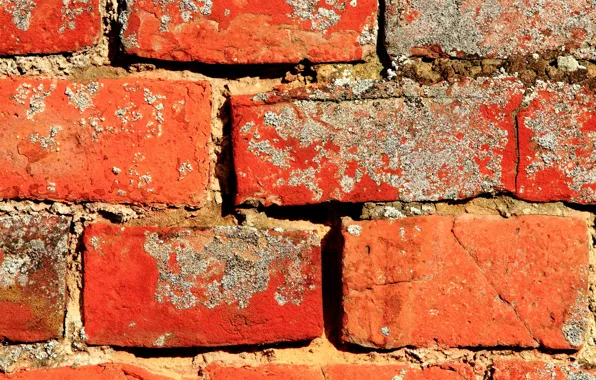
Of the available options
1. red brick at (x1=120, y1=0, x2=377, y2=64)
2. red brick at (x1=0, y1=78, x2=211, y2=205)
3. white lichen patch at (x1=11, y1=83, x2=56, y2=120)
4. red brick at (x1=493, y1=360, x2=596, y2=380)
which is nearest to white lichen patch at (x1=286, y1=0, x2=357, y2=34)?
red brick at (x1=120, y1=0, x2=377, y2=64)

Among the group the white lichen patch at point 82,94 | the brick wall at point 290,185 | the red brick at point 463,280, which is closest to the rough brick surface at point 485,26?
the brick wall at point 290,185

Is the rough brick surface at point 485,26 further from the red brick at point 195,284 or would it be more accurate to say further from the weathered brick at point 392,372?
the weathered brick at point 392,372

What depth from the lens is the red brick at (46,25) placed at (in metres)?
0.70

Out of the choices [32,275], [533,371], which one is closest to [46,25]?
[32,275]

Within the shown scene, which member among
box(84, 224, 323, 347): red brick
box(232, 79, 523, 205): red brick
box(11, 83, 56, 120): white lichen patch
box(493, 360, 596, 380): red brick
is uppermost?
box(11, 83, 56, 120): white lichen patch

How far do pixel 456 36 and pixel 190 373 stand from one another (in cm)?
49

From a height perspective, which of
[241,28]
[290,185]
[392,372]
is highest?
[241,28]

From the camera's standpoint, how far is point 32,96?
70 centimetres

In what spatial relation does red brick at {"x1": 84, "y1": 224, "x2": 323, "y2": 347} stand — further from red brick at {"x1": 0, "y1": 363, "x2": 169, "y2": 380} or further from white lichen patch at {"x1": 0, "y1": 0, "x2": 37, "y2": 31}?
white lichen patch at {"x1": 0, "y1": 0, "x2": 37, "y2": 31}

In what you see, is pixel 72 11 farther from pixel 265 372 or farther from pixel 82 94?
pixel 265 372

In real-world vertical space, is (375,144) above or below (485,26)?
below

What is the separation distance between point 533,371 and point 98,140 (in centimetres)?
56

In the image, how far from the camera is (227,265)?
70 cm

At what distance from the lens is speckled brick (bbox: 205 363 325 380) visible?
712mm
